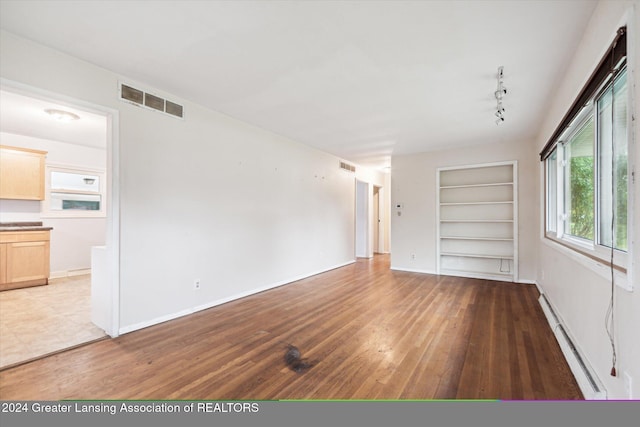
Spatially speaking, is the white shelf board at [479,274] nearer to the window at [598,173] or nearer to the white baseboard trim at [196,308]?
the window at [598,173]

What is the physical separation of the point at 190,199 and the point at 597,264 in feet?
12.1

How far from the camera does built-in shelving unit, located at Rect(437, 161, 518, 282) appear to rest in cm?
501

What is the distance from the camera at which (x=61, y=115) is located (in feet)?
11.9

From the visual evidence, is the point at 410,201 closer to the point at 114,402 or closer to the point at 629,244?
the point at 629,244

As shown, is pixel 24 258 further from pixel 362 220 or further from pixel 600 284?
pixel 600 284

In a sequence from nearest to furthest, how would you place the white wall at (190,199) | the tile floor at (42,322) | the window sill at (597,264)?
the window sill at (597,264)
the tile floor at (42,322)
the white wall at (190,199)

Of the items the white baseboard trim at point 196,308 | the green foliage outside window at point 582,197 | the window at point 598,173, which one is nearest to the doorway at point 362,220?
the white baseboard trim at point 196,308

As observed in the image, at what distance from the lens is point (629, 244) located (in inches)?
47.4

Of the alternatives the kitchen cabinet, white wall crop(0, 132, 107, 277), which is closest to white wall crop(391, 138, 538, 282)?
white wall crop(0, 132, 107, 277)

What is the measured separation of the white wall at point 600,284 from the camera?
3.81ft

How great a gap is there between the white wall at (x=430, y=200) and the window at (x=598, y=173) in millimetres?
1872

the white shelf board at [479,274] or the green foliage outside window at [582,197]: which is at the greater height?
the green foliage outside window at [582,197]

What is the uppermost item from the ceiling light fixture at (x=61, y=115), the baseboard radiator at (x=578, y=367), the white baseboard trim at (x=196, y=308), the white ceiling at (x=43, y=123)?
the white ceiling at (x=43, y=123)

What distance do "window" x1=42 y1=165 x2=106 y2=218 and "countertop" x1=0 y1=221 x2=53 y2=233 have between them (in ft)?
1.43
